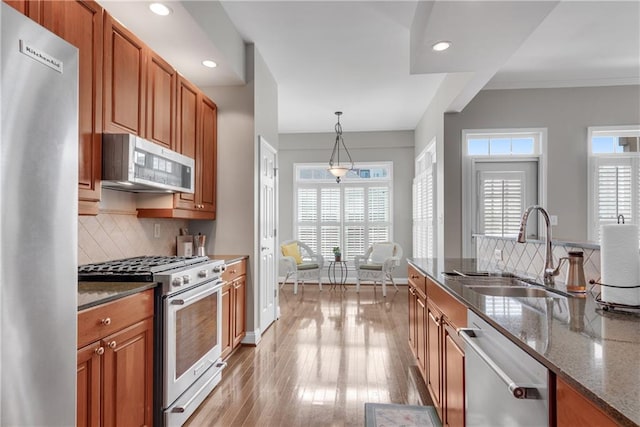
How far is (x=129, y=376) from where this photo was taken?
1749 mm

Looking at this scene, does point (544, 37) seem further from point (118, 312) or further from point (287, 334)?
point (118, 312)

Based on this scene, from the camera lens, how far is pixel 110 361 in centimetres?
161

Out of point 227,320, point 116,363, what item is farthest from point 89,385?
point 227,320

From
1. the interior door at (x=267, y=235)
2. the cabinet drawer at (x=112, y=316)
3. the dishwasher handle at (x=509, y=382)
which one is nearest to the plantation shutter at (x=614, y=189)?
the interior door at (x=267, y=235)

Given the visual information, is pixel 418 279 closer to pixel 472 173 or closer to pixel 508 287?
pixel 508 287

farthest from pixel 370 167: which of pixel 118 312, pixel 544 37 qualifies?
pixel 118 312

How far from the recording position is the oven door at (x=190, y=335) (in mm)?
1988

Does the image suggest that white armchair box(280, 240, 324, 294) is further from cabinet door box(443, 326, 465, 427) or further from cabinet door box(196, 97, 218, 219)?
cabinet door box(443, 326, 465, 427)

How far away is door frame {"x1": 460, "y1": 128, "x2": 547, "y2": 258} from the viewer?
4.64 metres

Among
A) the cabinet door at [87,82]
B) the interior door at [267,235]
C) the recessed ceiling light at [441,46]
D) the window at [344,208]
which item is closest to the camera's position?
the cabinet door at [87,82]

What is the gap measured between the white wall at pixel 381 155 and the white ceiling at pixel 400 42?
189cm

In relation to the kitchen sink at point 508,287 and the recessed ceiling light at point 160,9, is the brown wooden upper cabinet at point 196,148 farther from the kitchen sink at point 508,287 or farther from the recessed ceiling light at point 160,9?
the kitchen sink at point 508,287

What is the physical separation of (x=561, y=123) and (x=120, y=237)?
508cm

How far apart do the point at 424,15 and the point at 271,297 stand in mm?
3210
